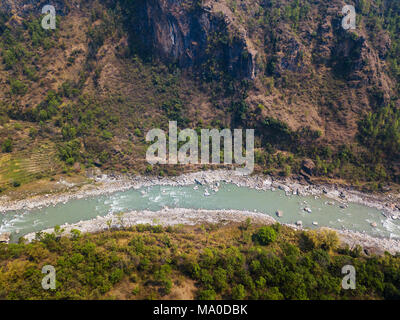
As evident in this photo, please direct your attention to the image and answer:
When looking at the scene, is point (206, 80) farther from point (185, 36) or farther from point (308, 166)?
point (308, 166)

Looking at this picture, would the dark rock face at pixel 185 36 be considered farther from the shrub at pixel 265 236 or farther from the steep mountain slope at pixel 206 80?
the shrub at pixel 265 236

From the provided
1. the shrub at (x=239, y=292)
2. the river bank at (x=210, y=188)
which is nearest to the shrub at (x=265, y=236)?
the river bank at (x=210, y=188)

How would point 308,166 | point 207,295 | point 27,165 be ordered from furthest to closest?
point 308,166 < point 27,165 < point 207,295

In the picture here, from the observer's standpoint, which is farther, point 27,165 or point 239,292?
point 27,165

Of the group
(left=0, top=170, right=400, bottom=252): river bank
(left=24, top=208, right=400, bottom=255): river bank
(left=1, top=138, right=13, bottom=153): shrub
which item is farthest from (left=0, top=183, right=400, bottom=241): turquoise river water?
(left=1, top=138, right=13, bottom=153): shrub

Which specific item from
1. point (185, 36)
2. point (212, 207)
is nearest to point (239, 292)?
point (212, 207)

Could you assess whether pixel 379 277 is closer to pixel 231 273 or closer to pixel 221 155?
pixel 231 273
